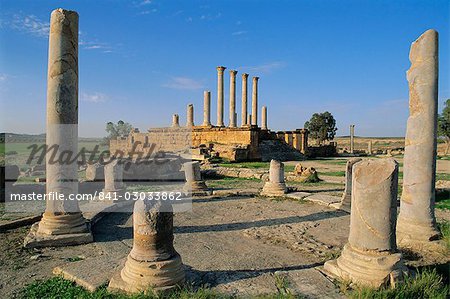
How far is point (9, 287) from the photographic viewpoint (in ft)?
14.6

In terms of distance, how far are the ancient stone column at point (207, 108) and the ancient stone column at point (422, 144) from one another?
91.1 ft

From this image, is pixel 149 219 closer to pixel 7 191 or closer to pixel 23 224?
pixel 23 224

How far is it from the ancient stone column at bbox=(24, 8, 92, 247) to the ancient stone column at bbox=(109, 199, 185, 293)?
266 cm

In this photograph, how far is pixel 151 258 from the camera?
4086 millimetres

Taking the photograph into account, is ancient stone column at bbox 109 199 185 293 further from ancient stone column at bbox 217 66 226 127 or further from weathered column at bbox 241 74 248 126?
weathered column at bbox 241 74 248 126

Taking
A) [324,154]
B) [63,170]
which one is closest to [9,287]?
[63,170]

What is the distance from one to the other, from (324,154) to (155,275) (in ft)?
113

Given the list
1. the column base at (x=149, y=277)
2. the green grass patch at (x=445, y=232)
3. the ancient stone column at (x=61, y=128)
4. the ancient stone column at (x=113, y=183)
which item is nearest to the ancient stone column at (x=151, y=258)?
the column base at (x=149, y=277)

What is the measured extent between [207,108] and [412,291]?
30.5 meters

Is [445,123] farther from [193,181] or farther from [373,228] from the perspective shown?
[373,228]

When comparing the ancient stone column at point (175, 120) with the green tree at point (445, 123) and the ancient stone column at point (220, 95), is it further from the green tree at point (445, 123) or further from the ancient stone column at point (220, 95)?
the green tree at point (445, 123)

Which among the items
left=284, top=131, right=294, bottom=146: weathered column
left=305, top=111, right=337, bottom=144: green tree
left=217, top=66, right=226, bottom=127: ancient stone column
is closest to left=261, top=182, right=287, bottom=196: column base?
left=217, top=66, right=226, bottom=127: ancient stone column

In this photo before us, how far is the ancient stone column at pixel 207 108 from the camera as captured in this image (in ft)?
110

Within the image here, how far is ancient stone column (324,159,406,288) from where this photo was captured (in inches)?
165
